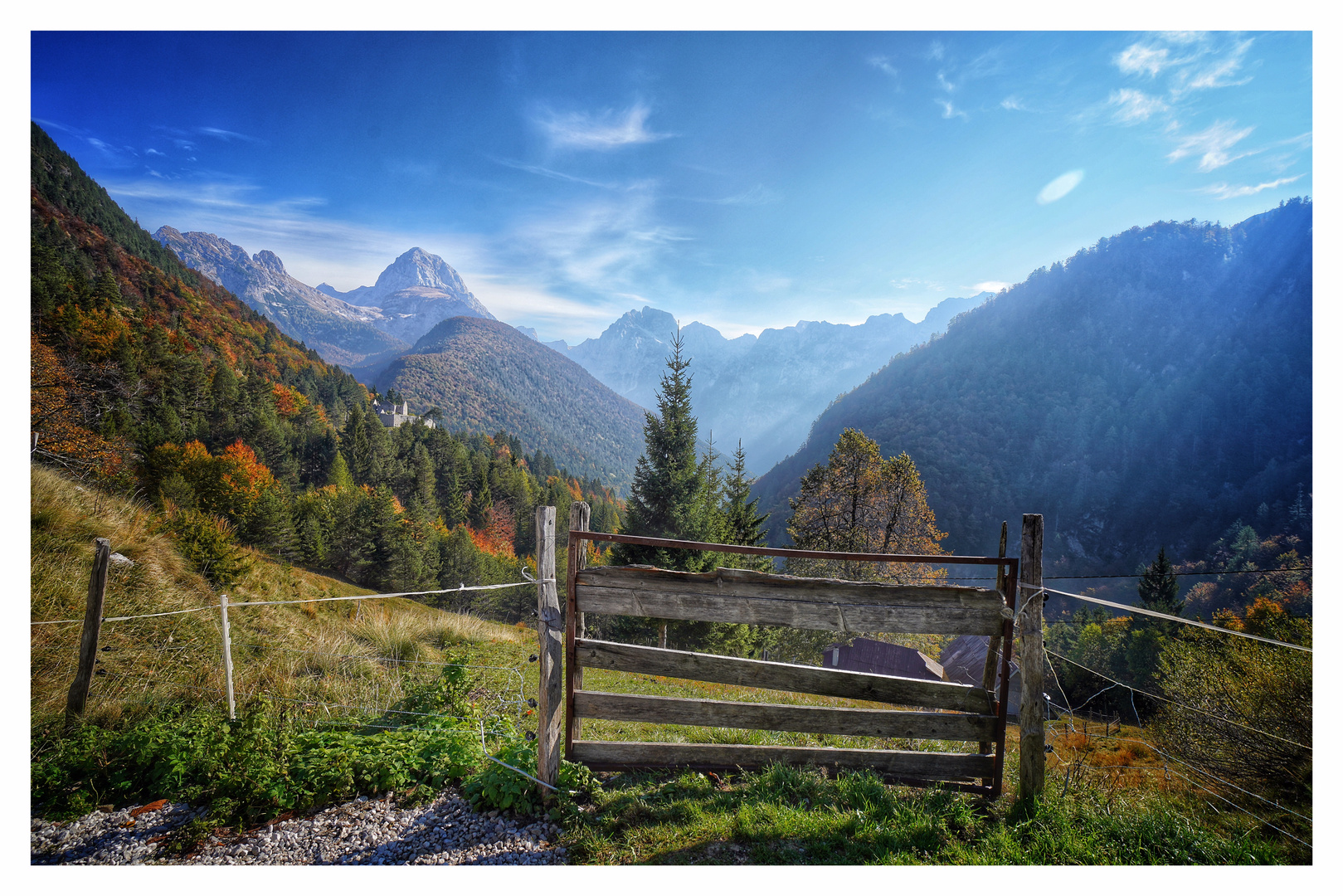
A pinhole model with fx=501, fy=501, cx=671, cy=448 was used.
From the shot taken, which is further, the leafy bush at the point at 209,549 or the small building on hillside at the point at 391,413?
the small building on hillside at the point at 391,413

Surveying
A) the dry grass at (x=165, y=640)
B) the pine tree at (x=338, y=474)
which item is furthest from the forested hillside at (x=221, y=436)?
the dry grass at (x=165, y=640)

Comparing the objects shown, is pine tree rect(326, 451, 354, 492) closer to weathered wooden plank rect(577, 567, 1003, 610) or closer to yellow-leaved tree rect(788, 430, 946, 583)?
yellow-leaved tree rect(788, 430, 946, 583)

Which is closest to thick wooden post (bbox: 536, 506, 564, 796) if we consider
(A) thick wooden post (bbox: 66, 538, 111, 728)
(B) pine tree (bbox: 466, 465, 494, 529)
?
(A) thick wooden post (bbox: 66, 538, 111, 728)

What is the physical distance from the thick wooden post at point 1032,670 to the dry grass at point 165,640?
517cm

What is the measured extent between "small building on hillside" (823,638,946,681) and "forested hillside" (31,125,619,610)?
17906 millimetres

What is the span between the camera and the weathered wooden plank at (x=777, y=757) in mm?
3561

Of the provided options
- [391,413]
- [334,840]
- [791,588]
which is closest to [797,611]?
[791,588]

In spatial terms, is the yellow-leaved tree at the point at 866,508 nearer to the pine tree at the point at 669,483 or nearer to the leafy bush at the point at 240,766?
the pine tree at the point at 669,483

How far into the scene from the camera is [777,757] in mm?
3686

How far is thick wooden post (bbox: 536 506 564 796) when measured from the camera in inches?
132

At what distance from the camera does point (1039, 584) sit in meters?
3.33

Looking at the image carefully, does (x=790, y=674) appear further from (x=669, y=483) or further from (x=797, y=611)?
(x=669, y=483)

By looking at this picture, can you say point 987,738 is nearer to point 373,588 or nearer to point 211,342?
point 373,588

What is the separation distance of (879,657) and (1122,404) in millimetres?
120711
